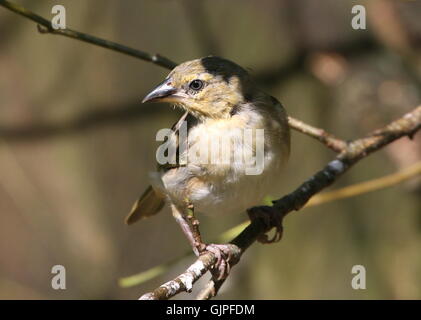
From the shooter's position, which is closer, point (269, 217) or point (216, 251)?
point (216, 251)

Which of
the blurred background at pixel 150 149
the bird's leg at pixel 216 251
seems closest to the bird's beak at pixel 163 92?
the bird's leg at pixel 216 251

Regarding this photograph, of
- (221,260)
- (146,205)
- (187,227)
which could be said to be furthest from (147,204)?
(221,260)

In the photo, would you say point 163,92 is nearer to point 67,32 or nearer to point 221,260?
point 67,32

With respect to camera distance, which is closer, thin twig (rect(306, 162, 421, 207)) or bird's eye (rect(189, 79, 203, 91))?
bird's eye (rect(189, 79, 203, 91))

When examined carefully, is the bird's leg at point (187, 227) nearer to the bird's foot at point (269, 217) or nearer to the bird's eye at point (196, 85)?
the bird's foot at point (269, 217)

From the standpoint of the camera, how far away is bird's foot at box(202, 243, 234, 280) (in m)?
1.98

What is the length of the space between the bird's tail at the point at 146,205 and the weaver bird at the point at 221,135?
0.30m

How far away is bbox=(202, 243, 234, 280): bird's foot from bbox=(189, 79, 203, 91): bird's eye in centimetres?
74

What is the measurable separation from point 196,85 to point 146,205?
0.71m

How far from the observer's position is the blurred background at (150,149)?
420cm

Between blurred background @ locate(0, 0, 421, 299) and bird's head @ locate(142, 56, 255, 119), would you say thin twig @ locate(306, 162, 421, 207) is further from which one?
blurred background @ locate(0, 0, 421, 299)

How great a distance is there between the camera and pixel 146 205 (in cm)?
299

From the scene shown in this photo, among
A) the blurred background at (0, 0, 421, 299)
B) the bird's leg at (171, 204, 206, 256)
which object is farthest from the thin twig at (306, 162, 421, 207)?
the blurred background at (0, 0, 421, 299)

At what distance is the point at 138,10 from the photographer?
4.21m
